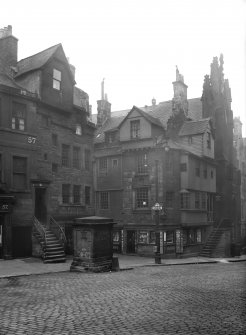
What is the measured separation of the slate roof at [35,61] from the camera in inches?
1147

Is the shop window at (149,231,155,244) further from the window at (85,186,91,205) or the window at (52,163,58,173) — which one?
the window at (52,163,58,173)

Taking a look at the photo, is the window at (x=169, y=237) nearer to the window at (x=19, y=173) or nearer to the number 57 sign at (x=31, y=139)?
the window at (x=19, y=173)

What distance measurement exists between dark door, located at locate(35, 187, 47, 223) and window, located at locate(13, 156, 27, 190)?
2.26 m

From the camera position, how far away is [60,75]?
30.7 m

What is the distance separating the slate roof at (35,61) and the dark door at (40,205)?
29.7 ft

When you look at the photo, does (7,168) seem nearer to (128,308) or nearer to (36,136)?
(36,136)

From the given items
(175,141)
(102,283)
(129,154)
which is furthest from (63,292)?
(175,141)

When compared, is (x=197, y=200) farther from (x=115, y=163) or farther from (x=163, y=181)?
(x=115, y=163)

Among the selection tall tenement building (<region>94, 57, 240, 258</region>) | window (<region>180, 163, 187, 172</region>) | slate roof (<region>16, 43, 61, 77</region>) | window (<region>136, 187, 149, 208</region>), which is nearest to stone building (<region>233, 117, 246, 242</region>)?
tall tenement building (<region>94, 57, 240, 258</region>)

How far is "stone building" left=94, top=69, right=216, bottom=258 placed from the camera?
3422cm

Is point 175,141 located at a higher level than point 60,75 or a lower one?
lower

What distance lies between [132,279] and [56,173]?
46.9ft

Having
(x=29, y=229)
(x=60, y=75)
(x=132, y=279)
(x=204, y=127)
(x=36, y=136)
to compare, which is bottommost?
(x=132, y=279)

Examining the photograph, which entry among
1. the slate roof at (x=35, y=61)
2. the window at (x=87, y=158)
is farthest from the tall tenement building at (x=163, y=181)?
the slate roof at (x=35, y=61)
